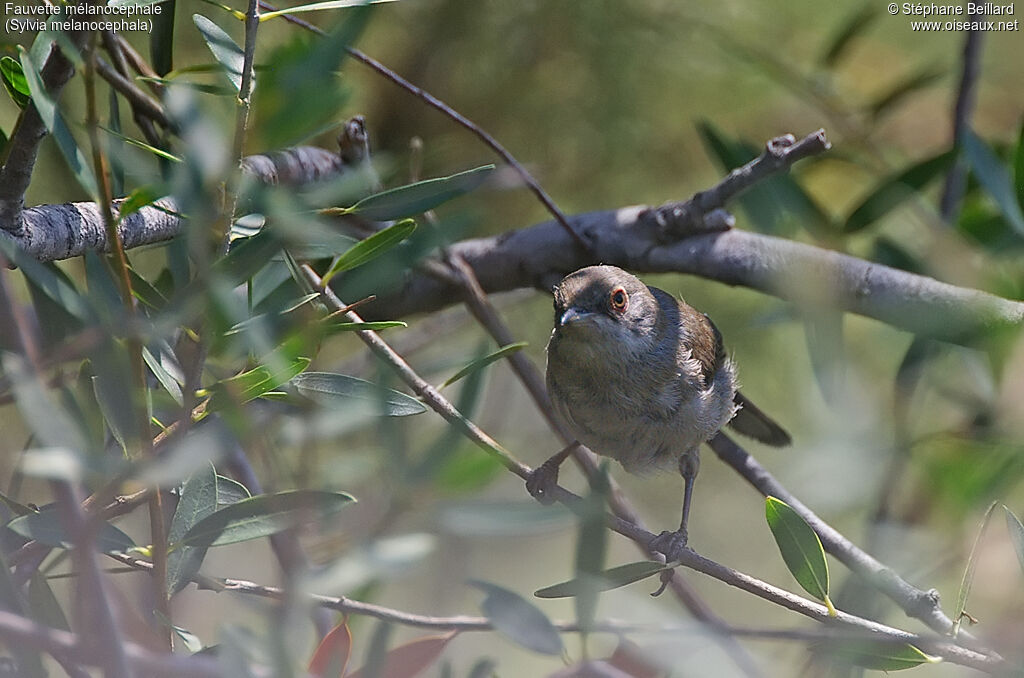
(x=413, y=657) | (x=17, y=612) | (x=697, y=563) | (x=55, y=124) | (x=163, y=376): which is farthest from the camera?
(x=697, y=563)

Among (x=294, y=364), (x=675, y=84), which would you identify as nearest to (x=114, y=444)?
(x=294, y=364)

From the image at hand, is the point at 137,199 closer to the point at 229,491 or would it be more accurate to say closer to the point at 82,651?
the point at 229,491

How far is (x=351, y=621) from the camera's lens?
1960mm

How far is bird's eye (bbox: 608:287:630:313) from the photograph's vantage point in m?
2.64

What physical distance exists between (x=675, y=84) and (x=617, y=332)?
4.27ft

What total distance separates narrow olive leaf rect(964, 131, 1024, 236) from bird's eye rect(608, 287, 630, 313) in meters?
1.03

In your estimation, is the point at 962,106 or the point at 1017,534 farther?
the point at 962,106

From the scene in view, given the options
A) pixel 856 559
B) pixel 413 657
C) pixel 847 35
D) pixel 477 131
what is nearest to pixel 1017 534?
pixel 856 559

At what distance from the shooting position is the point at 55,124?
1.27 meters

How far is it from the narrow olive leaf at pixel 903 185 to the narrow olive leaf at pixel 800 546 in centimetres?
158

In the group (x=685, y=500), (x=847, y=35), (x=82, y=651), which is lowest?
(x=685, y=500)

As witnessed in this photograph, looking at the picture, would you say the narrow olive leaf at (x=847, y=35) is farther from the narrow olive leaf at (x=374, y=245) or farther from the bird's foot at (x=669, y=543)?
the narrow olive leaf at (x=374, y=245)

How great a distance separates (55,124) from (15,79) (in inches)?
14.7

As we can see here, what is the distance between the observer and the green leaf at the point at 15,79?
1529mm
